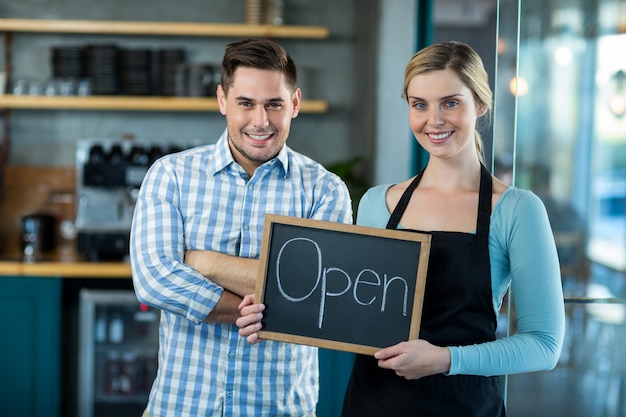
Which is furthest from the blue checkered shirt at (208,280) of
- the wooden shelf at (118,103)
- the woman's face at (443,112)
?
the wooden shelf at (118,103)

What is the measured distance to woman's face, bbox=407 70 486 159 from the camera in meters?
1.53

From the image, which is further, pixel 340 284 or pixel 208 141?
pixel 208 141

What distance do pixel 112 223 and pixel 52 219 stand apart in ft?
1.83

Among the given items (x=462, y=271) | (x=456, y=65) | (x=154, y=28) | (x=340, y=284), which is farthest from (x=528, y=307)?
(x=154, y=28)

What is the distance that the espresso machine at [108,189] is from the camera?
419 cm

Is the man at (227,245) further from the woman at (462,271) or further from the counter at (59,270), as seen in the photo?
the counter at (59,270)

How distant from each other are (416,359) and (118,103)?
132 inches

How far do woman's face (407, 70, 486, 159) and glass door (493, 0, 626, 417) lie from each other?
376mm

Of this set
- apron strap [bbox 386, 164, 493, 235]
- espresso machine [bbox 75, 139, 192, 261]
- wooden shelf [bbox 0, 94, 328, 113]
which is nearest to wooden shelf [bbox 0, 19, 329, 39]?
wooden shelf [bbox 0, 94, 328, 113]

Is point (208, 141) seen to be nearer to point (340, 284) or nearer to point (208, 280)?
point (208, 280)

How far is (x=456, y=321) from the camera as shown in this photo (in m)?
1.55

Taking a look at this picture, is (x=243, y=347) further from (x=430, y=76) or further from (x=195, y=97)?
(x=195, y=97)

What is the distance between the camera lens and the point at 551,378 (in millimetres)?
2580

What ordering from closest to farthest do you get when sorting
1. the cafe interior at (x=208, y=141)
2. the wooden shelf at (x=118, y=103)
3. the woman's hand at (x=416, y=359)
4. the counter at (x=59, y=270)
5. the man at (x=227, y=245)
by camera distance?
the woman's hand at (x=416, y=359), the man at (x=227, y=245), the cafe interior at (x=208, y=141), the counter at (x=59, y=270), the wooden shelf at (x=118, y=103)
